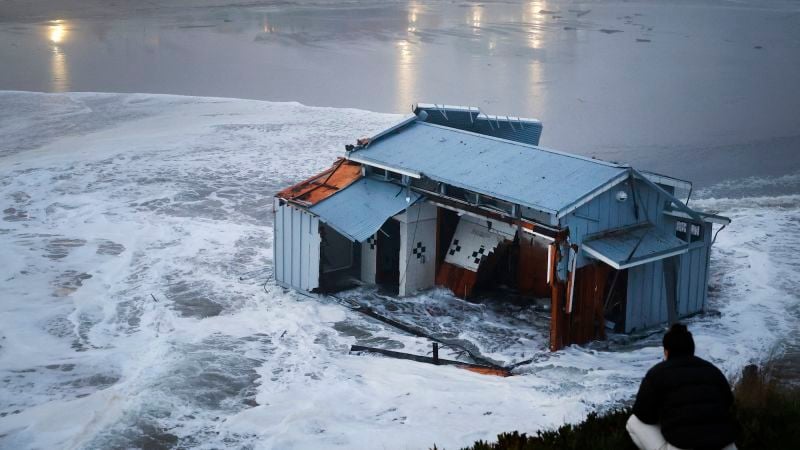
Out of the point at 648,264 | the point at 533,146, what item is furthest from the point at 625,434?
the point at 533,146

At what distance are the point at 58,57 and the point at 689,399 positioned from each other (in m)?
45.7

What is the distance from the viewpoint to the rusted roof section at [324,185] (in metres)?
17.7

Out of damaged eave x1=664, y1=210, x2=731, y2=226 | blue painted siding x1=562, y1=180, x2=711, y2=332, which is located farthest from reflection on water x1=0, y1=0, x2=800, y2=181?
damaged eave x1=664, y1=210, x2=731, y2=226

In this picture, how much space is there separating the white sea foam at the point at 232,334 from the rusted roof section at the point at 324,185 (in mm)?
1917

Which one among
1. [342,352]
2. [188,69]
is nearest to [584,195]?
[342,352]

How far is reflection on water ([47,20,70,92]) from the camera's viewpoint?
40.2 m

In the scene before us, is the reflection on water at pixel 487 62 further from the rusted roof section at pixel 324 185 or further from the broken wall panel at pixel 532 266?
the rusted roof section at pixel 324 185

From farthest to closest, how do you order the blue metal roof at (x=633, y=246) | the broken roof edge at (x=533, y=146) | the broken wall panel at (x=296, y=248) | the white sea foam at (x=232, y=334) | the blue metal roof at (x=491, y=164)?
the broken wall panel at (x=296, y=248) < the broken roof edge at (x=533, y=146) < the blue metal roof at (x=491, y=164) < the blue metal roof at (x=633, y=246) < the white sea foam at (x=232, y=334)

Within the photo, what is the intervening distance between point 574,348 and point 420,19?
48796 millimetres

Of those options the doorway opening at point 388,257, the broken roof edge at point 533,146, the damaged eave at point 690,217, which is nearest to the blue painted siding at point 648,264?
the damaged eave at point 690,217

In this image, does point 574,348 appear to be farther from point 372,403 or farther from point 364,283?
point 364,283

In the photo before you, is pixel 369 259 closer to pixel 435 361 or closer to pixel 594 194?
pixel 435 361

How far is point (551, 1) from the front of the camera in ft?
229

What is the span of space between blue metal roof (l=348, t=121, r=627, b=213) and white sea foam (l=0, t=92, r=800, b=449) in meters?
2.47
